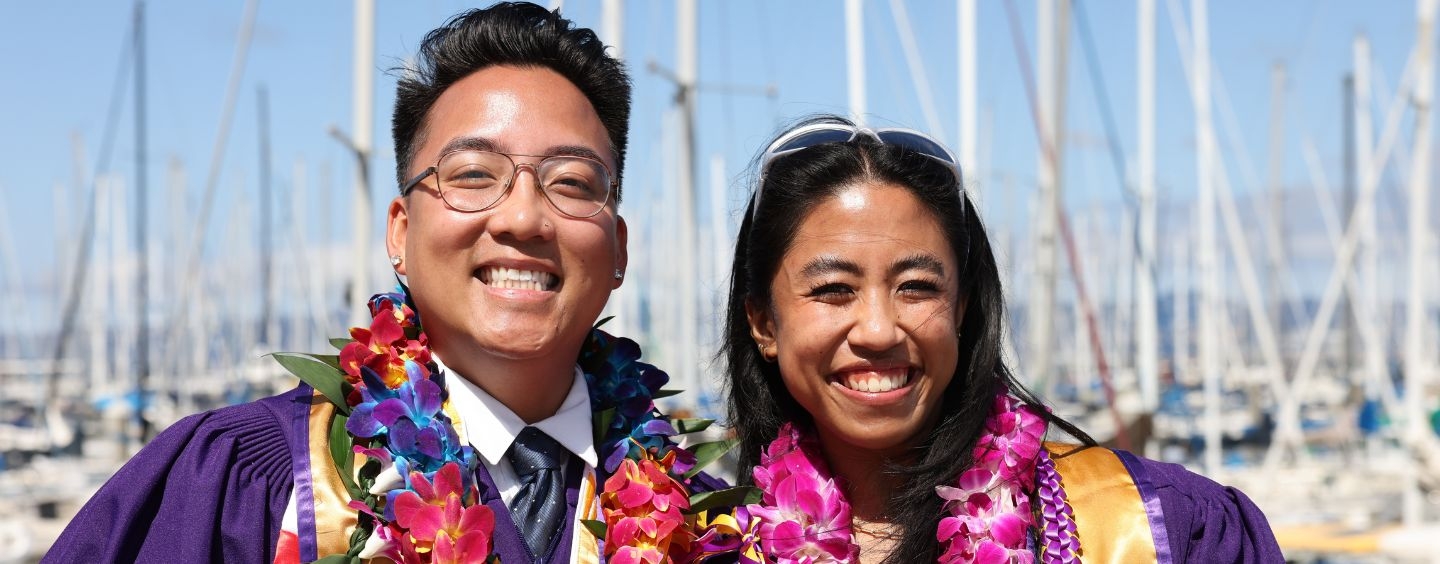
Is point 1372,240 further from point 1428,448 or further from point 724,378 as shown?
point 724,378

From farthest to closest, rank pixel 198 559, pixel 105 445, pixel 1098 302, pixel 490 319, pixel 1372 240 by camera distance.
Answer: pixel 1098 302, pixel 105 445, pixel 1372 240, pixel 490 319, pixel 198 559

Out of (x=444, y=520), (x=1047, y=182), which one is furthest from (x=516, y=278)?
(x=1047, y=182)

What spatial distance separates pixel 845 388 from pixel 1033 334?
1076 centimetres

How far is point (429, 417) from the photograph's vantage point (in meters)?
3.08

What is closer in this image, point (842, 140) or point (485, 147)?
point (485, 147)

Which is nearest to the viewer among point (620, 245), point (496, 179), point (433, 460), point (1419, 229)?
point (433, 460)

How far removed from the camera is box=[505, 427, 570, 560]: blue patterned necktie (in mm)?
3105

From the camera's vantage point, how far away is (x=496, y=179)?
3.14 meters

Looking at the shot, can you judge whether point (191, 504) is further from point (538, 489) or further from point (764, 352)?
point (764, 352)

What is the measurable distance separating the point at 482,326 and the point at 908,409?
1.06m

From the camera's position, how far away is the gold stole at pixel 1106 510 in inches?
122

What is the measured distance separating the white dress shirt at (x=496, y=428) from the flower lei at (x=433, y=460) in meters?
0.04

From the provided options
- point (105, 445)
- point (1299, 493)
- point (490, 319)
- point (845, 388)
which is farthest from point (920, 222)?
point (105, 445)

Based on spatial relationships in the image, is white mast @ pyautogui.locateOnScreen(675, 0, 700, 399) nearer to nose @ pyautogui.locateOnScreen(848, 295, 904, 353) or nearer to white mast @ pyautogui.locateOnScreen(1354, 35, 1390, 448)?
nose @ pyautogui.locateOnScreen(848, 295, 904, 353)
